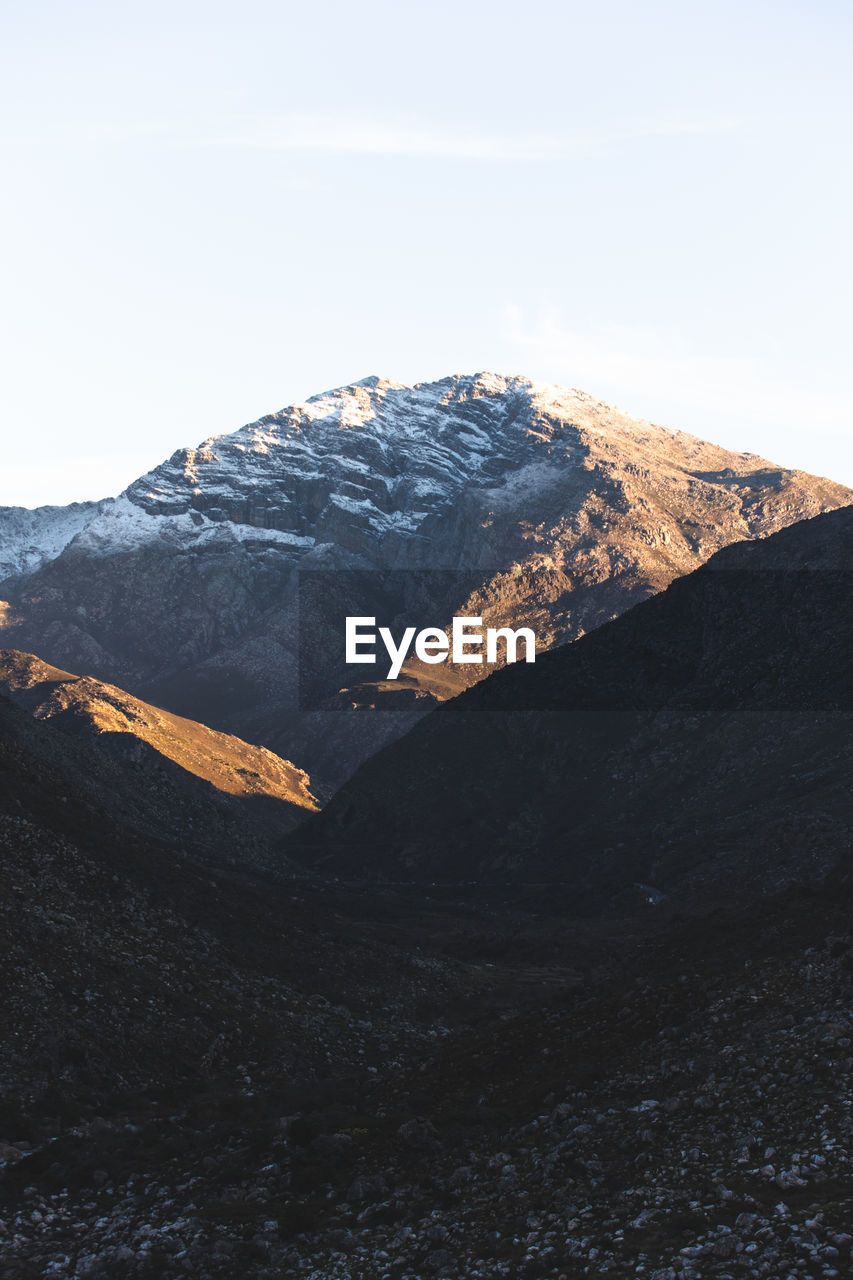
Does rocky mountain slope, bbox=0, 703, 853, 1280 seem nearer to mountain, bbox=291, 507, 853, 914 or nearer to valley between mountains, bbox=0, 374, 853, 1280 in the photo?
valley between mountains, bbox=0, 374, 853, 1280

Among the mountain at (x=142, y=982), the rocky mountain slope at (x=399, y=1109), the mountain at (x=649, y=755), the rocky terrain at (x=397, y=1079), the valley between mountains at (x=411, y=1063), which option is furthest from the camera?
the mountain at (x=649, y=755)

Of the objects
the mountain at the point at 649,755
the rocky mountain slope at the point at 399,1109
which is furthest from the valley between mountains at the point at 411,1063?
the mountain at the point at 649,755

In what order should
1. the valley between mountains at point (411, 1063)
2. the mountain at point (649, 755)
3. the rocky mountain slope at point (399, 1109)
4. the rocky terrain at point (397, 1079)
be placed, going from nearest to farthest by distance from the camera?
the rocky mountain slope at point (399, 1109), the rocky terrain at point (397, 1079), the valley between mountains at point (411, 1063), the mountain at point (649, 755)

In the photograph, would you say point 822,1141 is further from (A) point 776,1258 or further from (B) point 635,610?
(B) point 635,610

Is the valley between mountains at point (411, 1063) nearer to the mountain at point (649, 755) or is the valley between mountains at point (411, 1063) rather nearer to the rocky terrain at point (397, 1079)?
the rocky terrain at point (397, 1079)

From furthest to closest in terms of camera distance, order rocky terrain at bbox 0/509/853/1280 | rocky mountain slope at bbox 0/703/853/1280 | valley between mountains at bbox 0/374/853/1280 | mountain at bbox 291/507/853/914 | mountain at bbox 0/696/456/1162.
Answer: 1. mountain at bbox 291/507/853/914
2. mountain at bbox 0/696/456/1162
3. valley between mountains at bbox 0/374/853/1280
4. rocky terrain at bbox 0/509/853/1280
5. rocky mountain slope at bbox 0/703/853/1280

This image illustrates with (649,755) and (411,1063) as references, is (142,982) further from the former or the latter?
(649,755)

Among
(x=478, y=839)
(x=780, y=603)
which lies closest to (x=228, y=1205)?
(x=478, y=839)

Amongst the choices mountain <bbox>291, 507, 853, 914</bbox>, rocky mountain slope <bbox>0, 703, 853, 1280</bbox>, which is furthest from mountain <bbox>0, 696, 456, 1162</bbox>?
mountain <bbox>291, 507, 853, 914</bbox>

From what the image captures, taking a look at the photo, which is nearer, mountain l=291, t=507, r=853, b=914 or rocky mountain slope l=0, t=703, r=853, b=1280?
rocky mountain slope l=0, t=703, r=853, b=1280
